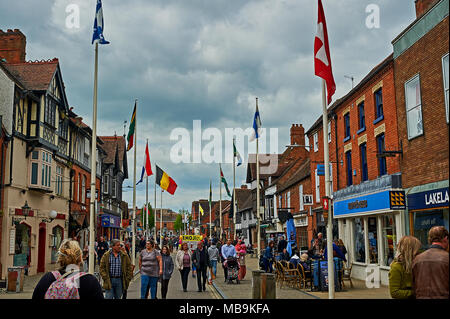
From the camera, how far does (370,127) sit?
2069 cm

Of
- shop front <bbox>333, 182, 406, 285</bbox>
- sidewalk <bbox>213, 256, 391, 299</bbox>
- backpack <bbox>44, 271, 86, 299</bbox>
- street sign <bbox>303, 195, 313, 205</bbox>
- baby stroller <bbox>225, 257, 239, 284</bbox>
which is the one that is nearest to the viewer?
backpack <bbox>44, 271, 86, 299</bbox>

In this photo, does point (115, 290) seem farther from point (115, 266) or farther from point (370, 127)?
point (370, 127)

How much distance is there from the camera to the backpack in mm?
4652

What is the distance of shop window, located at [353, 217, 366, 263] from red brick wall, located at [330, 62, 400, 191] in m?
1.89

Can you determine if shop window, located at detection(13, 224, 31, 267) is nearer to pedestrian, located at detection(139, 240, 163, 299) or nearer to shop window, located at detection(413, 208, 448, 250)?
pedestrian, located at detection(139, 240, 163, 299)

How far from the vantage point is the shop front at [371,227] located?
17.8m

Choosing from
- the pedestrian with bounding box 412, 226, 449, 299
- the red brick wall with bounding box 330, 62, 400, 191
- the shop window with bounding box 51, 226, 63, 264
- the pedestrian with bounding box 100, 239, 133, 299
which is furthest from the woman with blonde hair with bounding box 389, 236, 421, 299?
the shop window with bounding box 51, 226, 63, 264

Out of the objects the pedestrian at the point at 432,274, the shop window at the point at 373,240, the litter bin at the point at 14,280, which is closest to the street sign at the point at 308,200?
the shop window at the point at 373,240

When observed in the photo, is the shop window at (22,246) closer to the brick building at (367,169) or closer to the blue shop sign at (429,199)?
the brick building at (367,169)

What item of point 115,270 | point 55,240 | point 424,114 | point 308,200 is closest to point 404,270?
point 115,270

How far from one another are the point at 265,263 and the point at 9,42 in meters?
20.7

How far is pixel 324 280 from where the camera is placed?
1641 cm

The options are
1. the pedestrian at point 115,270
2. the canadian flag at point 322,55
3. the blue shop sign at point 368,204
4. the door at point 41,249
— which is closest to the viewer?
the pedestrian at point 115,270
